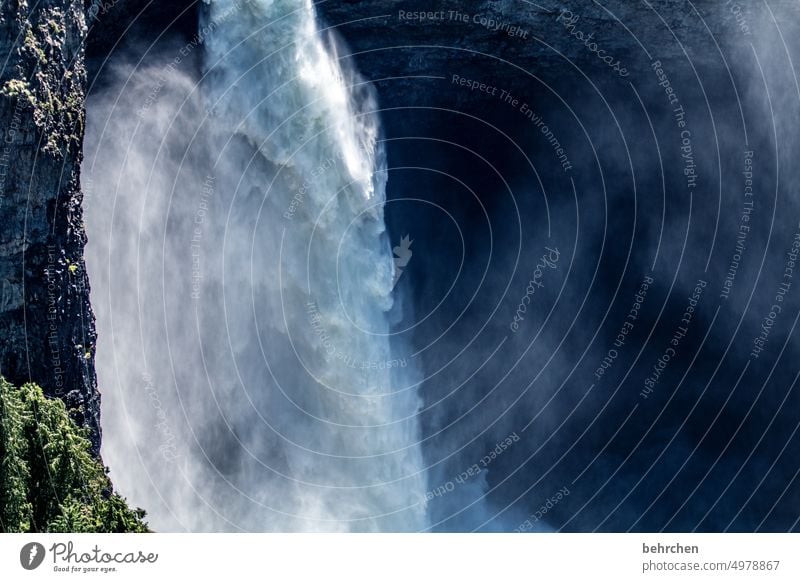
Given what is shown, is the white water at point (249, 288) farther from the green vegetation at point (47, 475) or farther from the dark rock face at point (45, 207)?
the green vegetation at point (47, 475)

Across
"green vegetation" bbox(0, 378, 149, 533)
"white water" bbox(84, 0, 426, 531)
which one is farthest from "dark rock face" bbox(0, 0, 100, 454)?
"white water" bbox(84, 0, 426, 531)

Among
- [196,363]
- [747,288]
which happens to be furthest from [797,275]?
[196,363]
